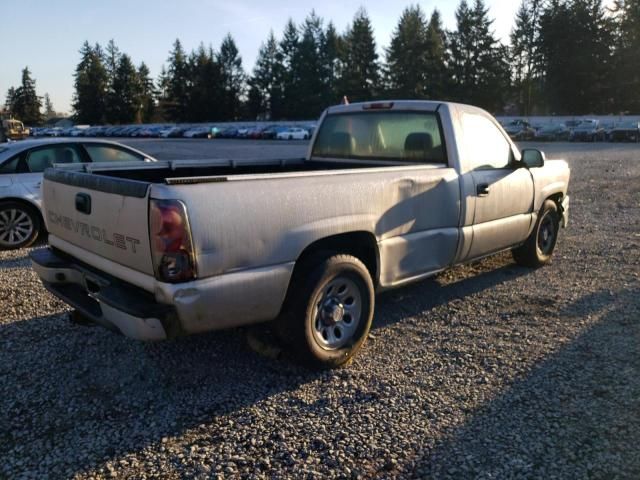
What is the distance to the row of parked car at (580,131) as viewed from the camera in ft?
134

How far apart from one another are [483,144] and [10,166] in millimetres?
6428

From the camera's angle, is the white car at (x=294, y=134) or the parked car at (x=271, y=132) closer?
the white car at (x=294, y=134)

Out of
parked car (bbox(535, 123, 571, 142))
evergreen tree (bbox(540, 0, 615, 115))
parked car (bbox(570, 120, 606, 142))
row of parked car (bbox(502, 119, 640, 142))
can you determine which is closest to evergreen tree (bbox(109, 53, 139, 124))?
evergreen tree (bbox(540, 0, 615, 115))

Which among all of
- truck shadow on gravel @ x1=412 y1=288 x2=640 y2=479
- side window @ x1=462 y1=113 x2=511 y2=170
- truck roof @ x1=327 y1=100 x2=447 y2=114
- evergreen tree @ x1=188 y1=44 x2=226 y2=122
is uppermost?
evergreen tree @ x1=188 y1=44 x2=226 y2=122

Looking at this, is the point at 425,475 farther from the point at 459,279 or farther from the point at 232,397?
the point at 459,279

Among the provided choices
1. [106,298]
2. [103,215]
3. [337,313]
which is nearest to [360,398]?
[337,313]

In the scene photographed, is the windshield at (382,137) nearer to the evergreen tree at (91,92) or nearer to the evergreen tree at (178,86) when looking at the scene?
the evergreen tree at (178,86)

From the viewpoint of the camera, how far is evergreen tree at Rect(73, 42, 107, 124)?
103 meters

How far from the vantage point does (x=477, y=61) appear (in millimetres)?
73250

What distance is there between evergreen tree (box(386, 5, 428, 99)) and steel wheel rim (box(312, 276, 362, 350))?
2883 inches

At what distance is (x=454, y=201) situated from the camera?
4.96 meters

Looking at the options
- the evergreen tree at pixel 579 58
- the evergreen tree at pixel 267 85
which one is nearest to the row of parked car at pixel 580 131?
the evergreen tree at pixel 579 58

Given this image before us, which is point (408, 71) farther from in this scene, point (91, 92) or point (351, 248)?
point (351, 248)

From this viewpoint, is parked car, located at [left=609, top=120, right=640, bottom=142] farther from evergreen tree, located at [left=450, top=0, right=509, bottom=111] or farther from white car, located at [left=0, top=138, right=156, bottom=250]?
white car, located at [left=0, top=138, right=156, bottom=250]
